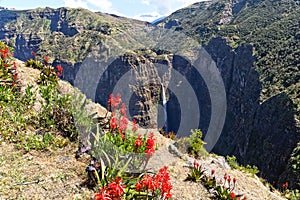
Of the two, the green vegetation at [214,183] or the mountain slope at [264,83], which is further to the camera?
the mountain slope at [264,83]

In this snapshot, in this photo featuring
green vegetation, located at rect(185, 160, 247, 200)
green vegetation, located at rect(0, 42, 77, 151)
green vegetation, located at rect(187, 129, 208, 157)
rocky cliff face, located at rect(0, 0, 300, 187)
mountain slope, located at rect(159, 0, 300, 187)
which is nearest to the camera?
green vegetation, located at rect(185, 160, 247, 200)

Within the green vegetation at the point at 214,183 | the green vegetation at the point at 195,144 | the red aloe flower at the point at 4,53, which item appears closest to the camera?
the green vegetation at the point at 214,183

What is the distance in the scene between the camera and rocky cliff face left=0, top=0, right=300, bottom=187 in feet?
137

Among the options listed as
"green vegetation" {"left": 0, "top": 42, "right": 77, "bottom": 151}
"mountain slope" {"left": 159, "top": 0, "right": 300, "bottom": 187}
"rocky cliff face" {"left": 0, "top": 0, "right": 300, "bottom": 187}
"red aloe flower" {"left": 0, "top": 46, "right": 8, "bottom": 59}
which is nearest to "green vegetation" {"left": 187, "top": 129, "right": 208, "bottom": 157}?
"green vegetation" {"left": 0, "top": 42, "right": 77, "bottom": 151}

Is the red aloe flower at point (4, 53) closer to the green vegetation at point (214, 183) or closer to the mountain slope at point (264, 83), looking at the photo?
the green vegetation at point (214, 183)

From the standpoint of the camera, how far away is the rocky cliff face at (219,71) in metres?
41.7

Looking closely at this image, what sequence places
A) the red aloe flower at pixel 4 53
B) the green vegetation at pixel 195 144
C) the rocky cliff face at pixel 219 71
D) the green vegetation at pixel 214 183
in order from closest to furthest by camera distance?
the green vegetation at pixel 214 183
the green vegetation at pixel 195 144
the red aloe flower at pixel 4 53
the rocky cliff face at pixel 219 71

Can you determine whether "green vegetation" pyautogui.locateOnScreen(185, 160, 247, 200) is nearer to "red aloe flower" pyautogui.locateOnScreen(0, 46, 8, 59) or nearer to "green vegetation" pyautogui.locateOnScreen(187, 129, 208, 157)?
"green vegetation" pyautogui.locateOnScreen(187, 129, 208, 157)

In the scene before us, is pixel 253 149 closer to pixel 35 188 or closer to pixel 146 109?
pixel 146 109

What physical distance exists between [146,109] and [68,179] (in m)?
59.0

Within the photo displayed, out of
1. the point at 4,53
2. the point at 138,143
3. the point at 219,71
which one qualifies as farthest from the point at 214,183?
the point at 219,71

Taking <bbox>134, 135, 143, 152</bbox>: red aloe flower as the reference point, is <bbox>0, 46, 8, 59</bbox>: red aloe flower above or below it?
above

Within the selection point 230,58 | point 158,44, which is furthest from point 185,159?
point 158,44

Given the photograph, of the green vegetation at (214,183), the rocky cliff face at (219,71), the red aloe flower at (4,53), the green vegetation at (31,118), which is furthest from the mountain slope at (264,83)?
the red aloe flower at (4,53)
